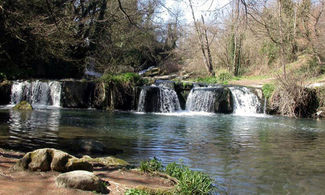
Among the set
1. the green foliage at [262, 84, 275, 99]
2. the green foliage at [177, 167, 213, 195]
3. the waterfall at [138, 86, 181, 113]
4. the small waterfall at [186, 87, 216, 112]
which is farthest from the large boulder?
the green foliage at [177, 167, 213, 195]

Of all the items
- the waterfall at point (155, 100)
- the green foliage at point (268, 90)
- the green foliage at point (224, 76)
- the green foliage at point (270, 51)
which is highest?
the green foliage at point (270, 51)

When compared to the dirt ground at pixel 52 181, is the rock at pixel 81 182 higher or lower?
higher

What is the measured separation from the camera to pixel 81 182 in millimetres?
3924

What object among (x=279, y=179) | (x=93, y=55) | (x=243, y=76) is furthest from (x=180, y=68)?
(x=279, y=179)

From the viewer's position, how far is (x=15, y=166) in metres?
4.64

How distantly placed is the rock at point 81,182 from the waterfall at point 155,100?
15.5m

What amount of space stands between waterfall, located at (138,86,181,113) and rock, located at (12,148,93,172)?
14.8 metres

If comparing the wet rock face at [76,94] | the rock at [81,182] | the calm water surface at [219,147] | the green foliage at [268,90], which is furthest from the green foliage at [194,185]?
the wet rock face at [76,94]

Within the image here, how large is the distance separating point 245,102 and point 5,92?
45.1 feet

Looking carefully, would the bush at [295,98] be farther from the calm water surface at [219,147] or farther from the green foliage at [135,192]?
the green foliage at [135,192]

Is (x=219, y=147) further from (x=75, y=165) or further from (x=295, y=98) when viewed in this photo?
(x=295, y=98)

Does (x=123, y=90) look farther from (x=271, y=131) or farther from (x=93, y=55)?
(x=271, y=131)

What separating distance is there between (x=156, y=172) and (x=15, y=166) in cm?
187

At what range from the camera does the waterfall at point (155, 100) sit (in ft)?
64.3
